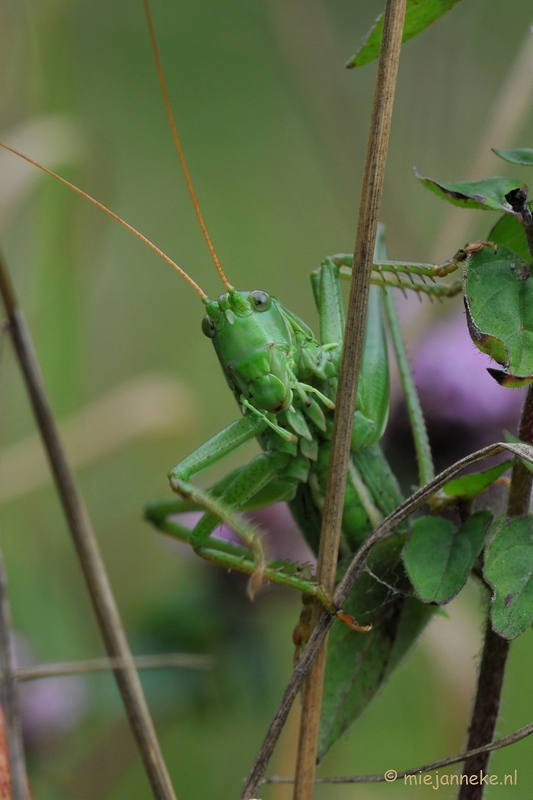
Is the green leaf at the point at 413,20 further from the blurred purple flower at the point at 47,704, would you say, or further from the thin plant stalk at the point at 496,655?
the blurred purple flower at the point at 47,704

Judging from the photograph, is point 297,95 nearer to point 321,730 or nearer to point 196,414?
point 196,414

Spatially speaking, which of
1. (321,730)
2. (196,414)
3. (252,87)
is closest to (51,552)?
(196,414)

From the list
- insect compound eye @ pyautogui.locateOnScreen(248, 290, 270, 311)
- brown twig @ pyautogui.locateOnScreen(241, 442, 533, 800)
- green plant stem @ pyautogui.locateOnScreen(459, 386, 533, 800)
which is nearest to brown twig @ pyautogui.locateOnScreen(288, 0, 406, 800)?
brown twig @ pyautogui.locateOnScreen(241, 442, 533, 800)

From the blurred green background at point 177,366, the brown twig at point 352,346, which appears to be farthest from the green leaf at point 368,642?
the blurred green background at point 177,366

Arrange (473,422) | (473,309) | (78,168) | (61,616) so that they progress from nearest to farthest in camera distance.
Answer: (473,309), (473,422), (61,616), (78,168)

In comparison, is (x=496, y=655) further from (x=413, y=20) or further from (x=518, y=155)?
(x=413, y=20)

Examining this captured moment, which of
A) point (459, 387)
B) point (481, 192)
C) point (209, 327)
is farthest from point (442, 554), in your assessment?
point (459, 387)
